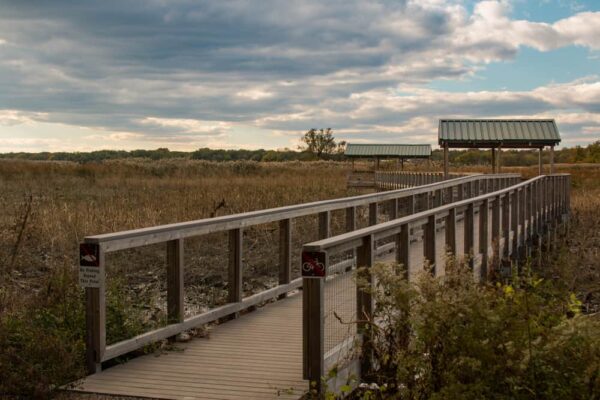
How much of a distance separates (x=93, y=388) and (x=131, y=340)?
2.55 feet

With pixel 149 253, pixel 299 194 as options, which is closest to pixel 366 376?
pixel 149 253

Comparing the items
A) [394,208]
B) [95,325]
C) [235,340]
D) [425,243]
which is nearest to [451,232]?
[425,243]

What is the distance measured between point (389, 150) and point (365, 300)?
52.8 metres

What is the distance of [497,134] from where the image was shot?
3020 centimetres

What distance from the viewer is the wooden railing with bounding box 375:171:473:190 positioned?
97.8 ft

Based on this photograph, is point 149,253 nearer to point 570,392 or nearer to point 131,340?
point 131,340

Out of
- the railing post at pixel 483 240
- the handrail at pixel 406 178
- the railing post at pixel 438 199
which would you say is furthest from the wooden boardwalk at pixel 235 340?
the handrail at pixel 406 178

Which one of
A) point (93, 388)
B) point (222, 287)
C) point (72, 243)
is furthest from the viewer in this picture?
point (72, 243)

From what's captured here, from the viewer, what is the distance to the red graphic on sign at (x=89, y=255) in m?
5.72

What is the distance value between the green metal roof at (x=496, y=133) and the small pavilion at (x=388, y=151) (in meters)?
25.2

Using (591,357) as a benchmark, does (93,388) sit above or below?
below

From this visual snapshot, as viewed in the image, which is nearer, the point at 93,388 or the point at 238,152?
the point at 93,388

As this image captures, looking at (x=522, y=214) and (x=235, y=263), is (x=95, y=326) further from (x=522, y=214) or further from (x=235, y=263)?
(x=522, y=214)

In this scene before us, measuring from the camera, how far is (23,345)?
584 cm
